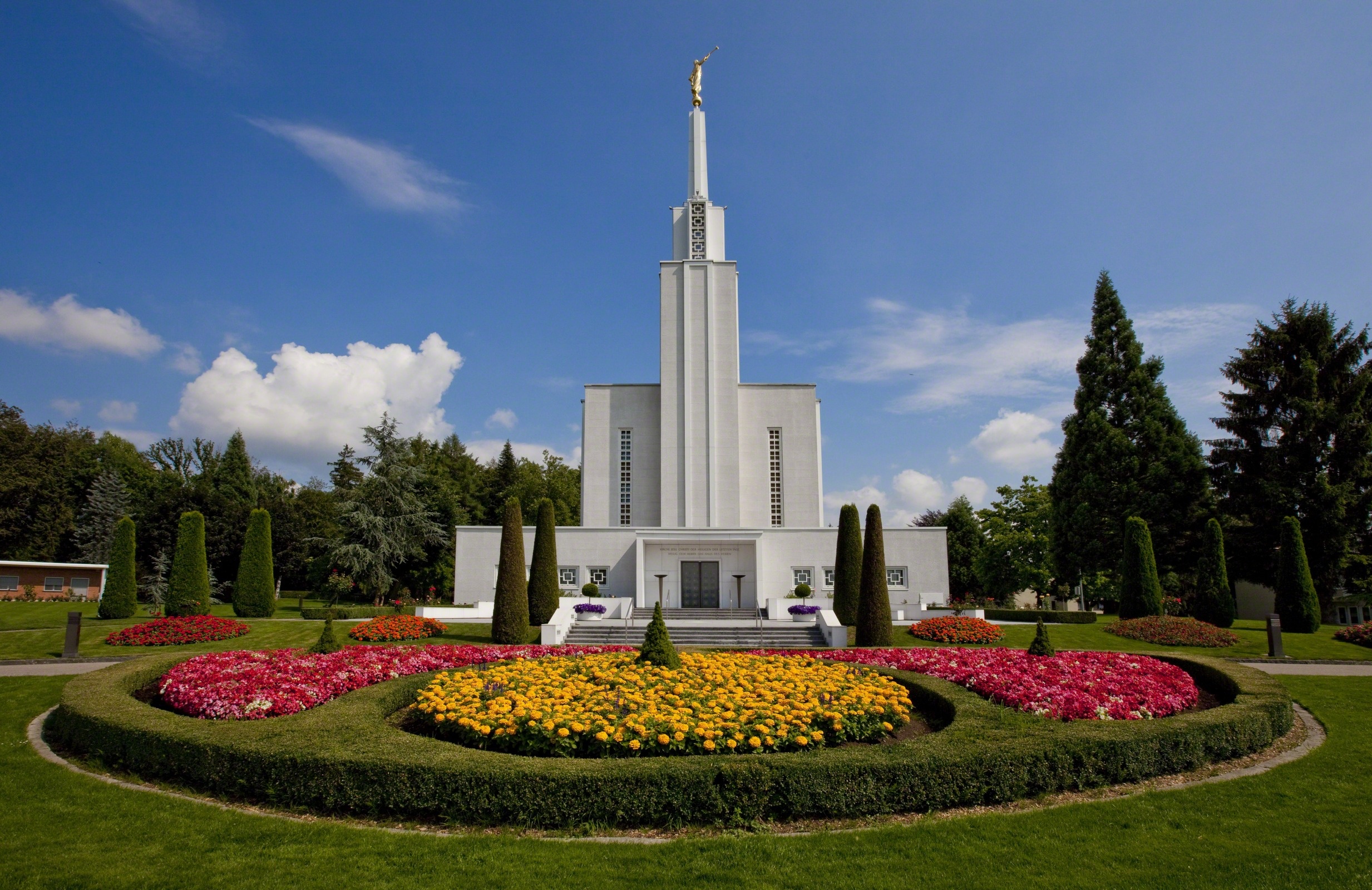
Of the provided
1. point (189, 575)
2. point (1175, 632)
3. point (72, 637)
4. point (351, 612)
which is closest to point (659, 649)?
point (72, 637)

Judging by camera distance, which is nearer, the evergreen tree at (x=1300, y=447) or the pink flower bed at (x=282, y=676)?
the pink flower bed at (x=282, y=676)

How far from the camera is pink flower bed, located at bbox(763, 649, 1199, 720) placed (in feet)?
32.0

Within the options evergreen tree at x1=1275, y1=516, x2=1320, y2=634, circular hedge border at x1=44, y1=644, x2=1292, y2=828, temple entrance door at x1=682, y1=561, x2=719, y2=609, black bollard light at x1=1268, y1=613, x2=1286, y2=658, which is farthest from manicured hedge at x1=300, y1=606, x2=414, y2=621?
evergreen tree at x1=1275, y1=516, x2=1320, y2=634

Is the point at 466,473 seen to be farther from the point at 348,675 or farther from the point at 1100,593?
the point at 348,675

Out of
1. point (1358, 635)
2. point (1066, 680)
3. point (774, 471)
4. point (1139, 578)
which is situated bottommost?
point (1358, 635)

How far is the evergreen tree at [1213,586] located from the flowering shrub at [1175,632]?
71.5 inches

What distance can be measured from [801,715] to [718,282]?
28.3m

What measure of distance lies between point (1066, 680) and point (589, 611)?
18.3 m

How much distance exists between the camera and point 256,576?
26391 mm

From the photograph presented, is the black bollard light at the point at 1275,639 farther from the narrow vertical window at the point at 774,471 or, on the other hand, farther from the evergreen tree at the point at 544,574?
the evergreen tree at the point at 544,574

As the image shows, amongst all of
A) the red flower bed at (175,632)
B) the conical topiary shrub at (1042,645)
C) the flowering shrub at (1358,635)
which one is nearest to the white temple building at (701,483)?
the red flower bed at (175,632)

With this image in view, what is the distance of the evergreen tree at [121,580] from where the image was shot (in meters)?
24.3

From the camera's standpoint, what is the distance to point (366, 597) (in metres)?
42.1

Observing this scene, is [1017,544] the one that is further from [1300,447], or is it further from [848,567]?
[848,567]
